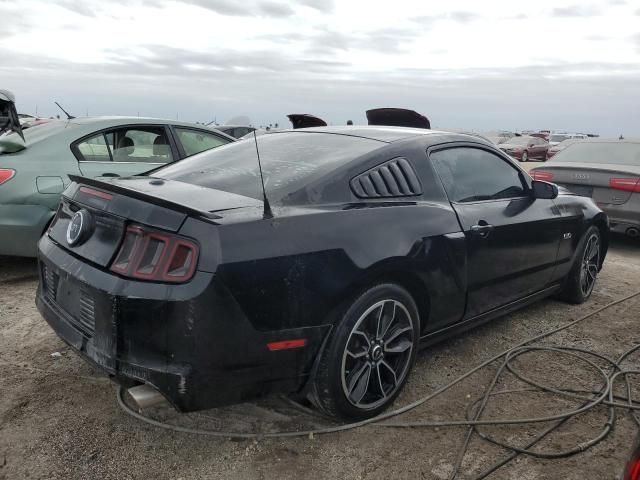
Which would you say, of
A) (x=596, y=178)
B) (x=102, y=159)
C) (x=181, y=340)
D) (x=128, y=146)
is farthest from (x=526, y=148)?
(x=181, y=340)

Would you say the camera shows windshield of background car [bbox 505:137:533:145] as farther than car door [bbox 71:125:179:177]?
Yes

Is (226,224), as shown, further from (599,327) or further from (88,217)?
(599,327)

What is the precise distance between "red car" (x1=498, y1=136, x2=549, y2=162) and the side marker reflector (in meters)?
25.9

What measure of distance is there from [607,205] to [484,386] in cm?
423

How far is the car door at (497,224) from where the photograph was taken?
10.9 ft

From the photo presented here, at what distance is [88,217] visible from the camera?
8.49 feet

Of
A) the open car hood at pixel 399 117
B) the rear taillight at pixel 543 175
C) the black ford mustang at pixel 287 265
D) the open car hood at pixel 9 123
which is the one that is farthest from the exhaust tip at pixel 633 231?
the open car hood at pixel 9 123

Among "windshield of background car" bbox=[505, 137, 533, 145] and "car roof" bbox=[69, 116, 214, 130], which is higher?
"car roof" bbox=[69, 116, 214, 130]

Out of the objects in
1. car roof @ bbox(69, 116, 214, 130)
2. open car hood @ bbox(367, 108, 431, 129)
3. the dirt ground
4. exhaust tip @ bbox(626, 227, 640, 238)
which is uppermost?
open car hood @ bbox(367, 108, 431, 129)

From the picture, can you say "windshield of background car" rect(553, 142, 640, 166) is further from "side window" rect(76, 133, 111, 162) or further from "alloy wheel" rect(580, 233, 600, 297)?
"side window" rect(76, 133, 111, 162)

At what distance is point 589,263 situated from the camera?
15.7 ft

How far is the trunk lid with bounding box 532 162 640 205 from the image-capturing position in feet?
21.2

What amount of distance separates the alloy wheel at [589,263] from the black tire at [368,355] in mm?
2378

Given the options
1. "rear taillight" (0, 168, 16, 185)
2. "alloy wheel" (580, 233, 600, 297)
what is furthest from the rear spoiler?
"alloy wheel" (580, 233, 600, 297)
